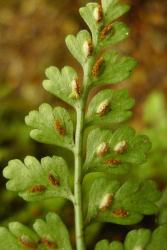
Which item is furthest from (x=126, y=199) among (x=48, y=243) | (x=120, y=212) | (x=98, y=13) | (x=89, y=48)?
(x=98, y=13)

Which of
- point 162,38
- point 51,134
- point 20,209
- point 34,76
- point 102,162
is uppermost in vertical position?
point 51,134

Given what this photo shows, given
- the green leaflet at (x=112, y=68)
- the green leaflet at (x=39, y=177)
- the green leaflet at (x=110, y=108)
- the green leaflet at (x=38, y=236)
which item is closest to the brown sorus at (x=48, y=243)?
the green leaflet at (x=38, y=236)

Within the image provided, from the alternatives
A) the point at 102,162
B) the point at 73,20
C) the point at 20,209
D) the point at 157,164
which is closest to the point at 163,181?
the point at 157,164

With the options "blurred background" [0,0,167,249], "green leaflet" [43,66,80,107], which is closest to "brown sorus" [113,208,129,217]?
"green leaflet" [43,66,80,107]

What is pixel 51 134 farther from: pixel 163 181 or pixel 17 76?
pixel 17 76

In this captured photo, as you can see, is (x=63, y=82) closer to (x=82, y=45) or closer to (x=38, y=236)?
(x=82, y=45)

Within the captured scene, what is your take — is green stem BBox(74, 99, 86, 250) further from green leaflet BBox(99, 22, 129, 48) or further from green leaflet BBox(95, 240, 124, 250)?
green leaflet BBox(99, 22, 129, 48)
